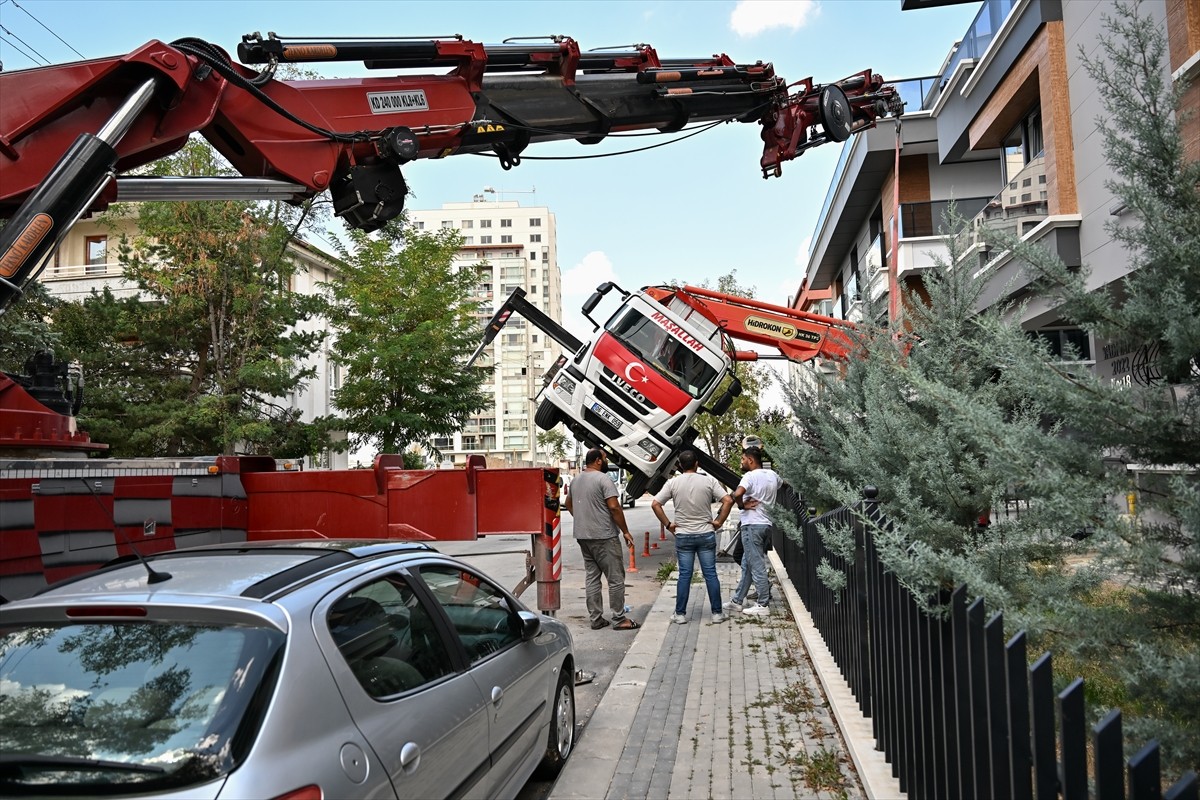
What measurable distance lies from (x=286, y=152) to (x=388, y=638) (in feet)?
15.7

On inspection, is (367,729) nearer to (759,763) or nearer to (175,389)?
(759,763)

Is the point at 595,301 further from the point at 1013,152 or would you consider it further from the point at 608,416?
the point at 1013,152

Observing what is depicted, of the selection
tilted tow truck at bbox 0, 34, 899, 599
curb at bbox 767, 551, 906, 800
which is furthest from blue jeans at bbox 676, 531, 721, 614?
tilted tow truck at bbox 0, 34, 899, 599

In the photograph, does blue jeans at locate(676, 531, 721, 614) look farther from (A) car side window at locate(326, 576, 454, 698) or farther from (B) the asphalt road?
(A) car side window at locate(326, 576, 454, 698)

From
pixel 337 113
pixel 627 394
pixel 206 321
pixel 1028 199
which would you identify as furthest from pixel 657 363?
pixel 206 321

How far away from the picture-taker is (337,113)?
24.3ft

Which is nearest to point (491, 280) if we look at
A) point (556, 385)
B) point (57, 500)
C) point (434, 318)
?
point (434, 318)

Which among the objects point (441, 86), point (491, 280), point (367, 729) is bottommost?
point (367, 729)

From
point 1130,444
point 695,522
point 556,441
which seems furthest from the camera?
point 556,441

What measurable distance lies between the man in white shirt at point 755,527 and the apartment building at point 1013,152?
2363 millimetres

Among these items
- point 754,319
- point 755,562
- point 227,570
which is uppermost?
point 754,319

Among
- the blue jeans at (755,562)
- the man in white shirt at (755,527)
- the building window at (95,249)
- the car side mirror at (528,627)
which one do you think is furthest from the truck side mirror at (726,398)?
the building window at (95,249)

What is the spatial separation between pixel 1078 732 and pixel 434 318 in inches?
1070

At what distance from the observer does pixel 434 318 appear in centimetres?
2850
